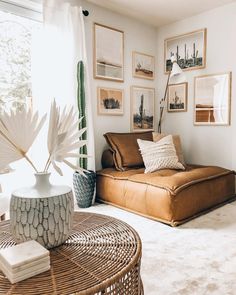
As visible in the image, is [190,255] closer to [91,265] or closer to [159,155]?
[91,265]

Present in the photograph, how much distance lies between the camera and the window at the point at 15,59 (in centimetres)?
270

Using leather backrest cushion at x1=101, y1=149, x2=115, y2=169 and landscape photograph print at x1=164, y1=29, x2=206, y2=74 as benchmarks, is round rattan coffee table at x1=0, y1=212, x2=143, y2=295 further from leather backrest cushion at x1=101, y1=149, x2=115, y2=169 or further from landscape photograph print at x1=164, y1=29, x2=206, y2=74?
landscape photograph print at x1=164, y1=29, x2=206, y2=74

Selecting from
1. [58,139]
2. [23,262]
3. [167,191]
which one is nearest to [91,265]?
[23,262]

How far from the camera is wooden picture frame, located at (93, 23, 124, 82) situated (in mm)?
3406

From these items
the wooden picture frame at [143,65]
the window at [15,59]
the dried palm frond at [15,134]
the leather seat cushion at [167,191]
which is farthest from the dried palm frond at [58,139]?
the wooden picture frame at [143,65]

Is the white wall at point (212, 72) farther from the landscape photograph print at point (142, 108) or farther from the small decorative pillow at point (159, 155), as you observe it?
the small decorative pillow at point (159, 155)

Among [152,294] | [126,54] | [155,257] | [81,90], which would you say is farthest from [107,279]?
[126,54]

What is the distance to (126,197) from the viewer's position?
2.93m

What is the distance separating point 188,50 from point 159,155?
1655 mm

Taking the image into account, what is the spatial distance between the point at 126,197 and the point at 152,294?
57.4 inches

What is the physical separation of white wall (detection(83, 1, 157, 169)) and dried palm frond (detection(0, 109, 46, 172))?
231 cm

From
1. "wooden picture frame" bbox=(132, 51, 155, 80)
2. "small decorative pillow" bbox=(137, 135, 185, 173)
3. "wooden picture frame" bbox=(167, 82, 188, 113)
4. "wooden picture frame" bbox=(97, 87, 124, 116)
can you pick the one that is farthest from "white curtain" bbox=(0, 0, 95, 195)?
"wooden picture frame" bbox=(167, 82, 188, 113)

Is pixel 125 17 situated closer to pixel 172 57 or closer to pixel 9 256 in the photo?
pixel 172 57

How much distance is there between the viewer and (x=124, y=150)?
3.34 metres
